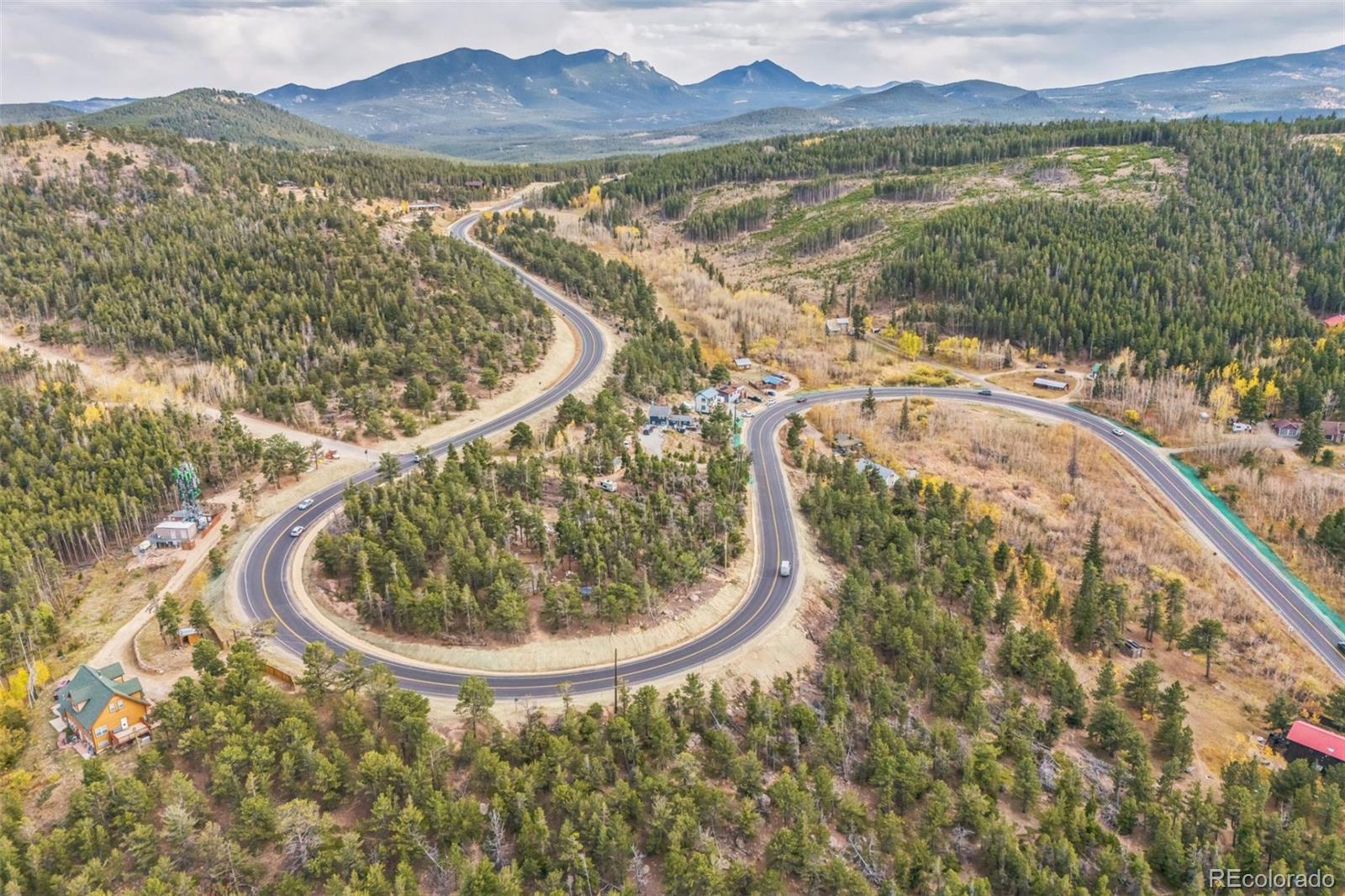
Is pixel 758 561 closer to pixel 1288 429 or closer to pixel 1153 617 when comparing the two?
pixel 1153 617

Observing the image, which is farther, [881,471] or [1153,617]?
[881,471]

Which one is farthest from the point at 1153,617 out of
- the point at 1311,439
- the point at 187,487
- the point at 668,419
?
the point at 187,487

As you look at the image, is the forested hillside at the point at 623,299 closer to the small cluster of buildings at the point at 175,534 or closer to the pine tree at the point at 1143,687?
the small cluster of buildings at the point at 175,534

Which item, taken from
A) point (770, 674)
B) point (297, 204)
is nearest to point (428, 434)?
point (770, 674)

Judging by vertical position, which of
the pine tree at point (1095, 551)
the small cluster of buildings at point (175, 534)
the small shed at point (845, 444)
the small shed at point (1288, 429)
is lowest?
the pine tree at point (1095, 551)

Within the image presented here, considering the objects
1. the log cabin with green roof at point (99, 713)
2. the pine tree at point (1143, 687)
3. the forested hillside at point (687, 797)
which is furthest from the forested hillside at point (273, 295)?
the pine tree at point (1143, 687)
